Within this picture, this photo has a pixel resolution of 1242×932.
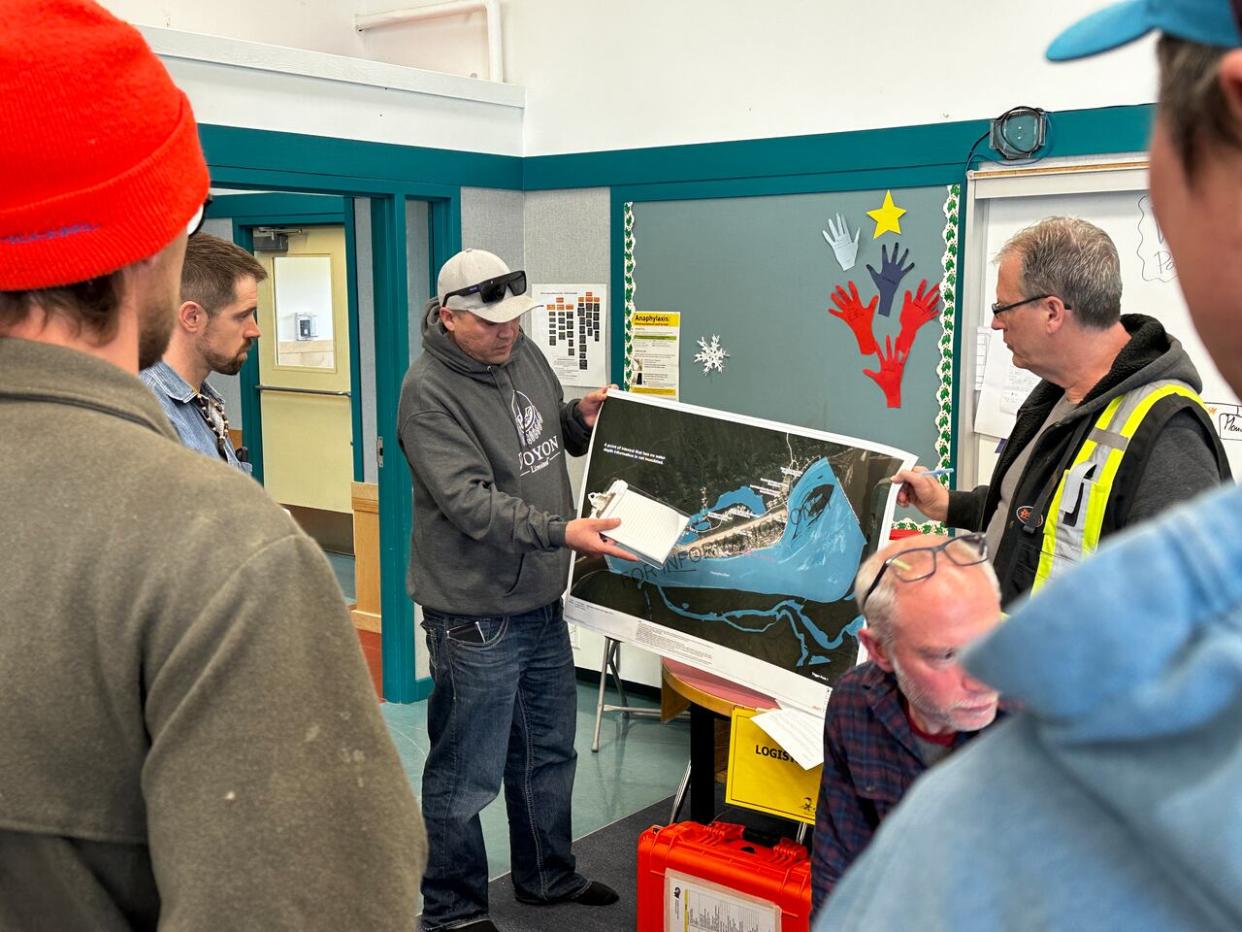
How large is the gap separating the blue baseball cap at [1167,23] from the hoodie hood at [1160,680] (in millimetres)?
221

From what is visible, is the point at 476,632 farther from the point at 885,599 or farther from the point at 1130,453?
the point at 1130,453

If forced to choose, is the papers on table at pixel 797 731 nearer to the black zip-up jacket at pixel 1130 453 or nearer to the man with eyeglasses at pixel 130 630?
the black zip-up jacket at pixel 1130 453

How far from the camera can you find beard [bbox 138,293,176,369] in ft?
3.39

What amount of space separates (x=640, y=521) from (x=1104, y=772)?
3.05 metres

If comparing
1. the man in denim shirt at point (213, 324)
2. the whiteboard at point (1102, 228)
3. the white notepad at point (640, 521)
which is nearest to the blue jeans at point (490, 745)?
the white notepad at point (640, 521)

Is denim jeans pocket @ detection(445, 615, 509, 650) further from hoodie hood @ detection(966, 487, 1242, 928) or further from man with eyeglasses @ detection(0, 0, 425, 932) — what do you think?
hoodie hood @ detection(966, 487, 1242, 928)

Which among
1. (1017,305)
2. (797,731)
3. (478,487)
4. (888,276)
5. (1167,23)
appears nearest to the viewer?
(1167,23)

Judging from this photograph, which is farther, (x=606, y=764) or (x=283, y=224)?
(x=283, y=224)

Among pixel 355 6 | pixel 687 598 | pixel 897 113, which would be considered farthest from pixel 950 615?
pixel 355 6

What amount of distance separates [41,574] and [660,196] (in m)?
4.29

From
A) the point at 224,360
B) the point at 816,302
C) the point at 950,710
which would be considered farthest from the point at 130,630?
the point at 816,302

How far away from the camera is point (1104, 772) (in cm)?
41

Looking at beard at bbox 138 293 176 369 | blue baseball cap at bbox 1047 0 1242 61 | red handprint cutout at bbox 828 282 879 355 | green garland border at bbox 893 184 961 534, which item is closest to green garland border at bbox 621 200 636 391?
red handprint cutout at bbox 828 282 879 355

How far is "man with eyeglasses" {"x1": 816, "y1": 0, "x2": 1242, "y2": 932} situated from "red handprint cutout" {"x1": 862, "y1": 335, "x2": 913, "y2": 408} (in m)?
3.96
